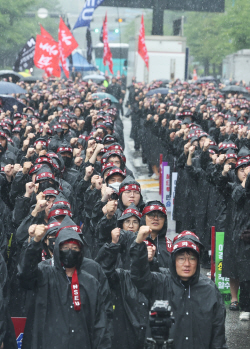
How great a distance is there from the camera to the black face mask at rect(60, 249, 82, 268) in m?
4.76

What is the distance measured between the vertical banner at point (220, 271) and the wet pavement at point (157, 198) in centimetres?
35

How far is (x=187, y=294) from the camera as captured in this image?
4.76 metres

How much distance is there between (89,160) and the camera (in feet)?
31.1

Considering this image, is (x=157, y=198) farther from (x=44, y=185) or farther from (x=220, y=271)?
(x=44, y=185)

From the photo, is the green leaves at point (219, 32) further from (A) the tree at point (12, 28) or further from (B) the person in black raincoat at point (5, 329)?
(B) the person in black raincoat at point (5, 329)

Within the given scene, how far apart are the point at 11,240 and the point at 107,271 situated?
2.25m

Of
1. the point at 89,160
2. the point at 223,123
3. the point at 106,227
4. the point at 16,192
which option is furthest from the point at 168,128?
the point at 106,227

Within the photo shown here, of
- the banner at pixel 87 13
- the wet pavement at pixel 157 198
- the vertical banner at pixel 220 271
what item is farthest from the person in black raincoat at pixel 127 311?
the banner at pixel 87 13

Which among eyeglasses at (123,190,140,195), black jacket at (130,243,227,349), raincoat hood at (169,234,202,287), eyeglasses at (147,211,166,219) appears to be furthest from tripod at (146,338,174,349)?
eyeglasses at (123,190,140,195)

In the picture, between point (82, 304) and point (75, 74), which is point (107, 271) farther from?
point (75, 74)

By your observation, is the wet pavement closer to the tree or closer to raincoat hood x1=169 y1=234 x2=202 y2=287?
raincoat hood x1=169 y1=234 x2=202 y2=287

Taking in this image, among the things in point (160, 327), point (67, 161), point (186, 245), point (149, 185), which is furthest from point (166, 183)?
point (160, 327)

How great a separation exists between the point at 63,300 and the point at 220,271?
4.03m

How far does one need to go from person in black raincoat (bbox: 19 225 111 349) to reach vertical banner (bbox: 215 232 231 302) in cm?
378
